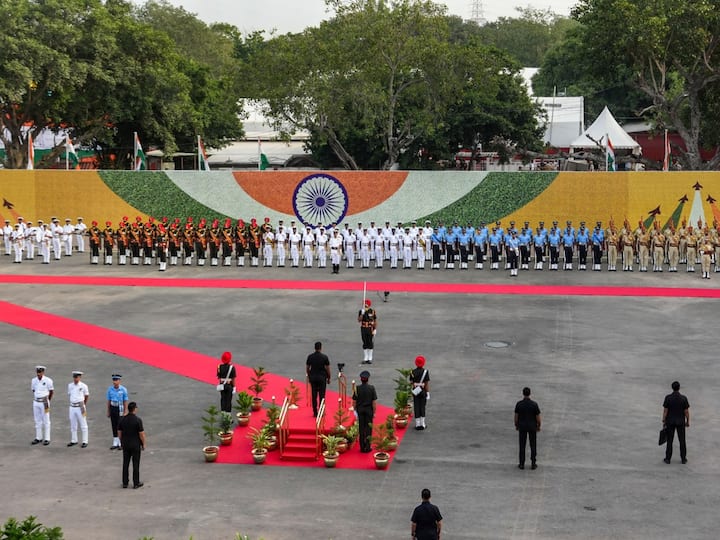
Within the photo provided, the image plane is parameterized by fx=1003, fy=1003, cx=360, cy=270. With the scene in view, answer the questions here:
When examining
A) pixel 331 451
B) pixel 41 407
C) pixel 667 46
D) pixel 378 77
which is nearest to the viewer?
pixel 331 451

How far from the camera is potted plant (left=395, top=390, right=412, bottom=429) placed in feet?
56.8

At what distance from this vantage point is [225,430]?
16.8 meters

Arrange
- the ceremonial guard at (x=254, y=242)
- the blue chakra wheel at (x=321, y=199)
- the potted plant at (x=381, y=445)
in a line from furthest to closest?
the blue chakra wheel at (x=321, y=199) → the ceremonial guard at (x=254, y=242) → the potted plant at (x=381, y=445)

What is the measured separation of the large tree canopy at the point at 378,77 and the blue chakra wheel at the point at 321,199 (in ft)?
25.2

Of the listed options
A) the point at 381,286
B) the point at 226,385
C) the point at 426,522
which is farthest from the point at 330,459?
the point at 381,286

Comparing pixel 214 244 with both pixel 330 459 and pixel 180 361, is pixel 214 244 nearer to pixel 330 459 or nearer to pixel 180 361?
pixel 180 361

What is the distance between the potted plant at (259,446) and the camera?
15758mm

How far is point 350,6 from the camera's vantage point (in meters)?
46.9

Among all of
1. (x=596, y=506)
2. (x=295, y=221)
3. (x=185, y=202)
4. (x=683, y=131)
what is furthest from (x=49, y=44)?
(x=596, y=506)

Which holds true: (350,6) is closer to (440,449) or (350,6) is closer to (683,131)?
(683,131)

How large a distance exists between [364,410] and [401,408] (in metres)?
1.42

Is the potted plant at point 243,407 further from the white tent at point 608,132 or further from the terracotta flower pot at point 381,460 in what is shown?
the white tent at point 608,132

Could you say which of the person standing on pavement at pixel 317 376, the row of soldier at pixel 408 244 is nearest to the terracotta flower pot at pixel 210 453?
the person standing on pavement at pixel 317 376

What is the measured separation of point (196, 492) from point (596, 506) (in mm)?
5623
